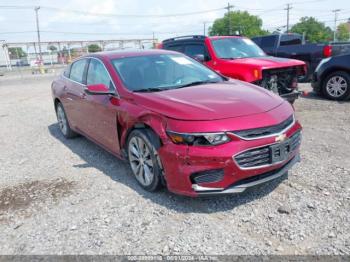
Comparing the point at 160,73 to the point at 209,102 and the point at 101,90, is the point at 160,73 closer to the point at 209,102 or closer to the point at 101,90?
the point at 101,90

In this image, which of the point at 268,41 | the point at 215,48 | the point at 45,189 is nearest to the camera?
the point at 45,189

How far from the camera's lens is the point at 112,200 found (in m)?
3.72

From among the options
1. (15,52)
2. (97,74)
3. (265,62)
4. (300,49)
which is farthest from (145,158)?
(15,52)

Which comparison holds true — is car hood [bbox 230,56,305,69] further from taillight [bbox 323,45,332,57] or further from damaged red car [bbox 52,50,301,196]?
taillight [bbox 323,45,332,57]

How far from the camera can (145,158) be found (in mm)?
3717

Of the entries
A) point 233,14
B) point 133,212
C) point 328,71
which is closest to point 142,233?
point 133,212

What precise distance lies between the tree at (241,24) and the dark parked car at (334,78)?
86.7 m

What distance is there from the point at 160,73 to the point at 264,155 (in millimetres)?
1899

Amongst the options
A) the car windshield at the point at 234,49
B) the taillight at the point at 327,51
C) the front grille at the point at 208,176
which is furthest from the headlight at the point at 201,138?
the taillight at the point at 327,51

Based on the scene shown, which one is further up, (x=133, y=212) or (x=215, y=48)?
(x=215, y=48)

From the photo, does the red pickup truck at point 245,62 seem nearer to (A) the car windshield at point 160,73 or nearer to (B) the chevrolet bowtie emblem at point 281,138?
(A) the car windshield at point 160,73

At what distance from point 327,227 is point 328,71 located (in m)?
6.14

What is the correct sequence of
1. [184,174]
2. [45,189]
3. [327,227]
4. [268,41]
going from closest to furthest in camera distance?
[327,227]
[184,174]
[45,189]
[268,41]

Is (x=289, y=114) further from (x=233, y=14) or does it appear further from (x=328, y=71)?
(x=233, y=14)
